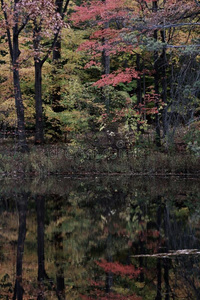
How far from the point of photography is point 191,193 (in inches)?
518

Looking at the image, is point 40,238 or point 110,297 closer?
point 110,297

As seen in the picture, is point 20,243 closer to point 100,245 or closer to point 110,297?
point 100,245

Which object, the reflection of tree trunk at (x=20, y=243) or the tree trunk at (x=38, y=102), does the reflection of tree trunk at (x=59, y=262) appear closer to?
the reflection of tree trunk at (x=20, y=243)

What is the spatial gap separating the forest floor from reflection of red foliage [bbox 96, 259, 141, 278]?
39.9ft

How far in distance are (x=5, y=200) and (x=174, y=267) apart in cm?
746

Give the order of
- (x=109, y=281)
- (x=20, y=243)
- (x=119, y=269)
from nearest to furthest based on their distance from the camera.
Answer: (x=109, y=281) < (x=119, y=269) < (x=20, y=243)

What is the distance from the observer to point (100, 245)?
7.29 metres

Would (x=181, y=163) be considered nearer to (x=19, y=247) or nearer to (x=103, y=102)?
(x=103, y=102)

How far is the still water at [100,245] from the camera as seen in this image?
5254mm

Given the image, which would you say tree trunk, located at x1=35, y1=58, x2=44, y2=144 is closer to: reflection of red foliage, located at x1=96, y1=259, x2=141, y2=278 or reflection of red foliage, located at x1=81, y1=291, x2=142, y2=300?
reflection of red foliage, located at x1=96, y1=259, x2=141, y2=278

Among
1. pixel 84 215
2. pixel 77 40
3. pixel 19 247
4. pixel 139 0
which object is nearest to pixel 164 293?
pixel 19 247

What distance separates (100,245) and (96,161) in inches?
460

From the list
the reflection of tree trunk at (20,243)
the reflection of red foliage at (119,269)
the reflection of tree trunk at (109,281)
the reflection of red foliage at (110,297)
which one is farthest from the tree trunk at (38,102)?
the reflection of red foliage at (110,297)

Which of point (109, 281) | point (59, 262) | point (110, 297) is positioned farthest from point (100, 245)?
point (110, 297)
